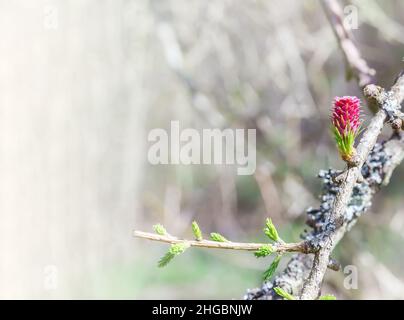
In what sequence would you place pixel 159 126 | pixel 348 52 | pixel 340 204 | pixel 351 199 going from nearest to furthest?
pixel 340 204 → pixel 351 199 → pixel 348 52 → pixel 159 126

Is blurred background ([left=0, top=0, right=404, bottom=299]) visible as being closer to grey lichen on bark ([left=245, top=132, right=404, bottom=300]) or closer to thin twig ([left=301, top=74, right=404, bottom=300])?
grey lichen on bark ([left=245, top=132, right=404, bottom=300])

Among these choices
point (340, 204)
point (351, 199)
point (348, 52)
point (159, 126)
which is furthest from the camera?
point (159, 126)

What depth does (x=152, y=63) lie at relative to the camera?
2.12m

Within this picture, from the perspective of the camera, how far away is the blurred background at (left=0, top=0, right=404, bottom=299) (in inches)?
48.6

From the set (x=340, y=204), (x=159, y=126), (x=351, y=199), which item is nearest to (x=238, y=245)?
(x=340, y=204)

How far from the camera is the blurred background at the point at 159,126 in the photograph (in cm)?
124

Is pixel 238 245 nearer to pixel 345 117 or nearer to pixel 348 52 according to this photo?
pixel 345 117

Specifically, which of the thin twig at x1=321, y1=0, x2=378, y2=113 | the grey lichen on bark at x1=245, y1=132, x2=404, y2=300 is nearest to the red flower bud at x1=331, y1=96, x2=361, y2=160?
the grey lichen on bark at x1=245, y1=132, x2=404, y2=300

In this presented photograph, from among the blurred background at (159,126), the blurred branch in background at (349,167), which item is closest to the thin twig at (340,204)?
the blurred branch in background at (349,167)

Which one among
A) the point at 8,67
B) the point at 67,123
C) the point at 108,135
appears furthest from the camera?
the point at 108,135

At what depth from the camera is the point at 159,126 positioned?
7.94 feet
